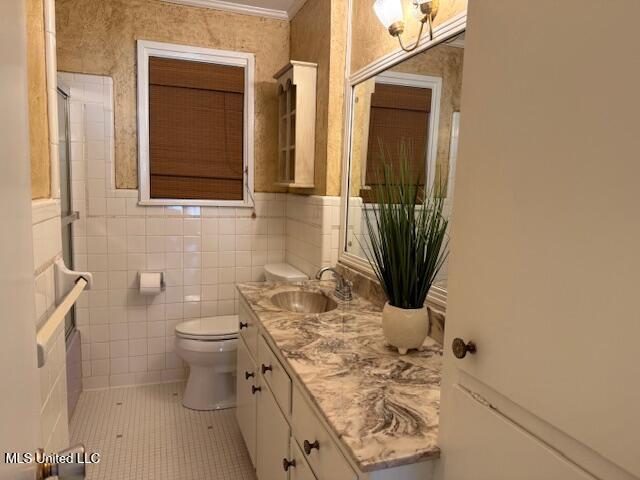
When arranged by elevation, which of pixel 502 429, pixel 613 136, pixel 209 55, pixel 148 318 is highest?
pixel 209 55

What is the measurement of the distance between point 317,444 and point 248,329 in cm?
98

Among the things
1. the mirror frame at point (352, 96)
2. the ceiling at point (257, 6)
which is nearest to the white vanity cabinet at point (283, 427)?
the mirror frame at point (352, 96)

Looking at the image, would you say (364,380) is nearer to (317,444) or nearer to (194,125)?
(317,444)

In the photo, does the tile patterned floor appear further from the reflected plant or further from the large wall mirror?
the reflected plant

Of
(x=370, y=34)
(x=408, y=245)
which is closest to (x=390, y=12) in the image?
(x=370, y=34)

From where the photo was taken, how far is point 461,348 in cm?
83

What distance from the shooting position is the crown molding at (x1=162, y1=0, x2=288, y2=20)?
9.37 feet

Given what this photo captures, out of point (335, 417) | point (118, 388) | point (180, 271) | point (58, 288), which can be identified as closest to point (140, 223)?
point (180, 271)

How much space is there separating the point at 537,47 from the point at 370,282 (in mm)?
1536

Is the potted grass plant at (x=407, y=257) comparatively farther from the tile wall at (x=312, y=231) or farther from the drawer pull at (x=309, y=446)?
the tile wall at (x=312, y=231)

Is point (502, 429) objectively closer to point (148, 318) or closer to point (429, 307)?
point (429, 307)

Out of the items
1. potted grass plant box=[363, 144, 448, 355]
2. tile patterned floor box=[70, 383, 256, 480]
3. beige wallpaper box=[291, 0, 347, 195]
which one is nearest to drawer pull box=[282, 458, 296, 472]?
potted grass plant box=[363, 144, 448, 355]

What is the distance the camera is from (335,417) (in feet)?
3.43

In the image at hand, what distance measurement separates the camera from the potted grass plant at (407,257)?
1.34m
